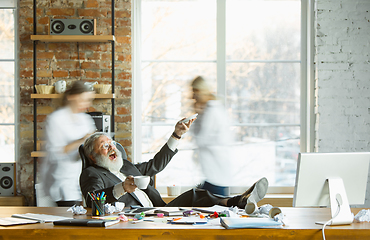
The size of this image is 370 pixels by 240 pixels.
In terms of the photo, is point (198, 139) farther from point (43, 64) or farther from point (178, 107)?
point (43, 64)

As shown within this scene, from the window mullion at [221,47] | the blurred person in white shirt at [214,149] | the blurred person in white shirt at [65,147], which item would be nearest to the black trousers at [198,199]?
the blurred person in white shirt at [214,149]

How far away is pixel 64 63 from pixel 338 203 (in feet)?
9.57

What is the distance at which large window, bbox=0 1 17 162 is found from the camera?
3.68 metres

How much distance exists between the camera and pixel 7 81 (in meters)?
3.70

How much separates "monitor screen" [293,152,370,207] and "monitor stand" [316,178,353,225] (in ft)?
0.09

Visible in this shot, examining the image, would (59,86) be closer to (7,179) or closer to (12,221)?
(7,179)

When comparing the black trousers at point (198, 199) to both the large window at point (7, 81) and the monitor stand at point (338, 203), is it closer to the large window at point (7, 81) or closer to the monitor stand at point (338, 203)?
the monitor stand at point (338, 203)

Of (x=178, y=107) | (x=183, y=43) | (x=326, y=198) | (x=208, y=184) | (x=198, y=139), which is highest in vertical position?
(x=183, y=43)

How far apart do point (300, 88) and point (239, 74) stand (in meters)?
0.66

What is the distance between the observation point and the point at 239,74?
3740mm

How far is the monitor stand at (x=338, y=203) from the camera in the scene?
4.93 ft

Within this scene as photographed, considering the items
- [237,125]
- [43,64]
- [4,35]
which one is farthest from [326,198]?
[4,35]

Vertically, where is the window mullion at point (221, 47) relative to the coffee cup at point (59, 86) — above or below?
above

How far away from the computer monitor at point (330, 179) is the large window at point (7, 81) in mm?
3142
